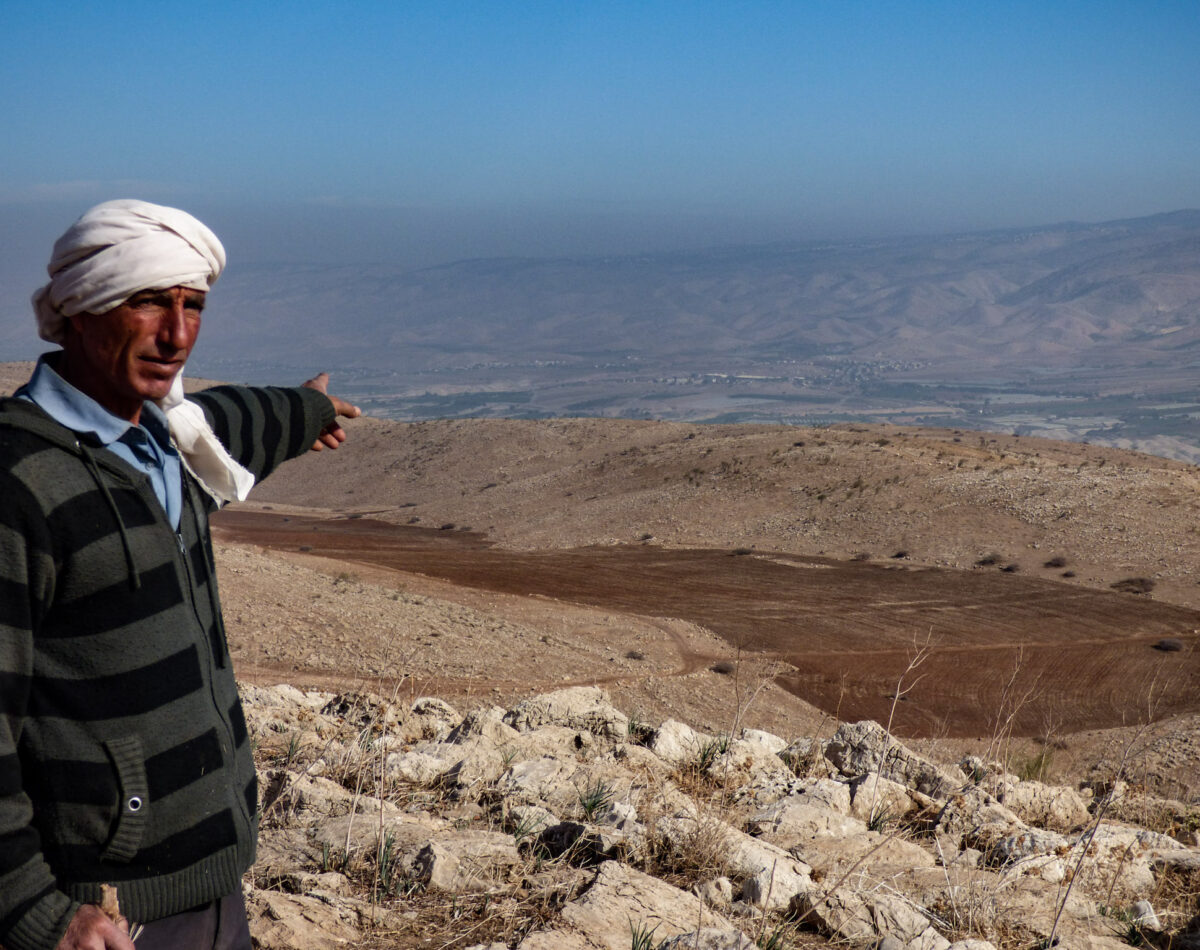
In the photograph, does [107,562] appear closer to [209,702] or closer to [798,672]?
[209,702]

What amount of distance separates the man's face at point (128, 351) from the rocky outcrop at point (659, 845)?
170 centimetres

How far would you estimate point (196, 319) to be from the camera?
6.88 feet

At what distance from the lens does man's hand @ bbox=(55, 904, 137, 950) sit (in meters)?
1.76

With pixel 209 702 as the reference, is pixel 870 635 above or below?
below

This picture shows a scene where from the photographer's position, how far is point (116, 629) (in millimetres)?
1838

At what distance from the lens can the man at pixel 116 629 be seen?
5.70 ft

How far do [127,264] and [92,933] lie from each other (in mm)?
1183

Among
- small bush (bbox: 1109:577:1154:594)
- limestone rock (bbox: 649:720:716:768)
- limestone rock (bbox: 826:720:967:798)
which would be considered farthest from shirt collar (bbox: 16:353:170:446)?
small bush (bbox: 1109:577:1154:594)

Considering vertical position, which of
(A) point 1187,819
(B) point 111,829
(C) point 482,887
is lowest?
(A) point 1187,819

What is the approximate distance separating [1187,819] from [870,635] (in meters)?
10.7

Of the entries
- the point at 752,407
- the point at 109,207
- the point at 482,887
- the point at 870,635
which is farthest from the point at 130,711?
the point at 752,407

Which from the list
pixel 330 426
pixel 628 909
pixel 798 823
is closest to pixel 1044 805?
pixel 798 823

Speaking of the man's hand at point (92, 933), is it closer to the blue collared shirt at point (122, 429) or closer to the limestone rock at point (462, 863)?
the blue collared shirt at point (122, 429)

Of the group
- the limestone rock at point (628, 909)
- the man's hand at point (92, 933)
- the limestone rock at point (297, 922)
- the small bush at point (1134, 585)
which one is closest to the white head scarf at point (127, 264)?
the man's hand at point (92, 933)
